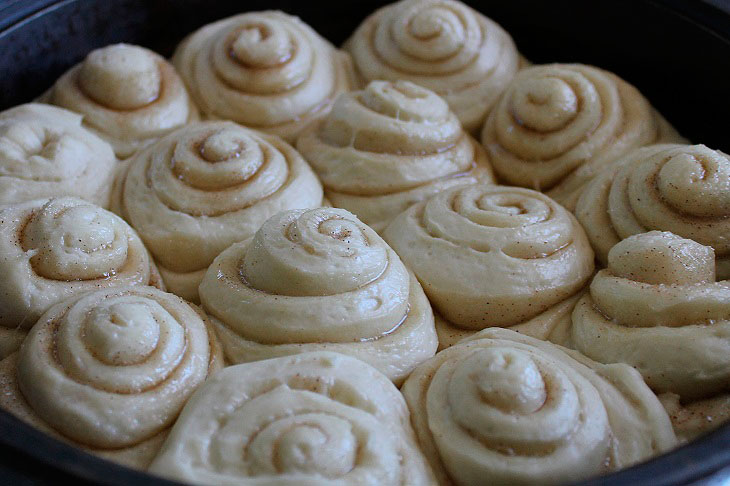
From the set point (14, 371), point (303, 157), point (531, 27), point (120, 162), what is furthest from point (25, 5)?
point (531, 27)

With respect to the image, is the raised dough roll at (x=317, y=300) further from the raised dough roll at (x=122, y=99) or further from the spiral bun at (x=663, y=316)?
the raised dough roll at (x=122, y=99)

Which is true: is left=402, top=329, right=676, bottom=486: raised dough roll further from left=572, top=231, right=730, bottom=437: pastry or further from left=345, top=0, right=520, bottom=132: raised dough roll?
left=345, top=0, right=520, bottom=132: raised dough roll

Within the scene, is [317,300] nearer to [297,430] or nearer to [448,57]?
[297,430]

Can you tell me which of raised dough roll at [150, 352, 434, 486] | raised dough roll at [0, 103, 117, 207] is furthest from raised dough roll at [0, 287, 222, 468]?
raised dough roll at [0, 103, 117, 207]

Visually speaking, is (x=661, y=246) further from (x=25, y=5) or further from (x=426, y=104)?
(x=25, y=5)

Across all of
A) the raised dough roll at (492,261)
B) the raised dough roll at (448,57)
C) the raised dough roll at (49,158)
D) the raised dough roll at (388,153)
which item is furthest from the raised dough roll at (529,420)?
the raised dough roll at (448,57)

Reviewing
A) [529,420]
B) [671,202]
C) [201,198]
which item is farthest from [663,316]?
[201,198]
